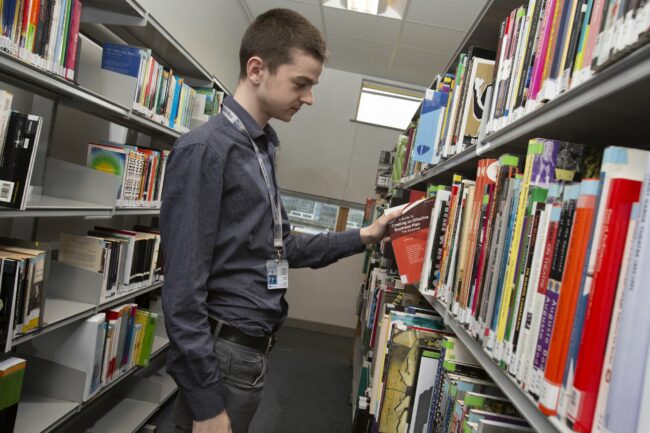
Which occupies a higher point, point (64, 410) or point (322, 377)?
point (64, 410)

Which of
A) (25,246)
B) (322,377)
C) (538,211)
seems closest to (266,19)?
(538,211)

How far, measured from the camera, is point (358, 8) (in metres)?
3.86

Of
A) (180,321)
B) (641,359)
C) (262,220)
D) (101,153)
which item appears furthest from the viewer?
(101,153)

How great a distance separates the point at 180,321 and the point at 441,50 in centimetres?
412

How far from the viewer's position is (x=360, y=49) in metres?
4.75

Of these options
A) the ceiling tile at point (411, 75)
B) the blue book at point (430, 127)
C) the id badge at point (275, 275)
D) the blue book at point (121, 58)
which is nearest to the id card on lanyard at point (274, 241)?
the id badge at point (275, 275)

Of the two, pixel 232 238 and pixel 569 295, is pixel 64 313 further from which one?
pixel 569 295

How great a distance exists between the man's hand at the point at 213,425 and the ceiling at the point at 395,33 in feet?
11.3

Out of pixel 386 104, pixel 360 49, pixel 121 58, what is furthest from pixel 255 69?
pixel 386 104

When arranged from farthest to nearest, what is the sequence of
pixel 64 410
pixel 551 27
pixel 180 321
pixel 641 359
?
pixel 64 410 → pixel 180 321 → pixel 551 27 → pixel 641 359

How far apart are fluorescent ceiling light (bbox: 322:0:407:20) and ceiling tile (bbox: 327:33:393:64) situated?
0.62 meters

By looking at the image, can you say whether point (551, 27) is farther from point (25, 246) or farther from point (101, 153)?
point (101, 153)

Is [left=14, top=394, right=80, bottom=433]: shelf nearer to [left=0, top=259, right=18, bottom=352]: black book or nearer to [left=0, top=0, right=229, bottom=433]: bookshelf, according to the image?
[left=0, top=0, right=229, bottom=433]: bookshelf

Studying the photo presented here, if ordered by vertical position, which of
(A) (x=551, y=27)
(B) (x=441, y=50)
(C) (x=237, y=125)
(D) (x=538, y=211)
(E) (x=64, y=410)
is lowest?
(E) (x=64, y=410)
